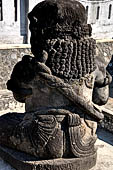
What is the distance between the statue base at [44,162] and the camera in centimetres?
306

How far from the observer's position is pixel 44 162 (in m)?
3.07

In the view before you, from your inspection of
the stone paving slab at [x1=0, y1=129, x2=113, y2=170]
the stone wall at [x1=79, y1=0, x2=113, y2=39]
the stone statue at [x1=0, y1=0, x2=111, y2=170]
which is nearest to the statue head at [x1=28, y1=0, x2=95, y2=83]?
the stone statue at [x1=0, y1=0, x2=111, y2=170]

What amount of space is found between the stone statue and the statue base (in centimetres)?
1

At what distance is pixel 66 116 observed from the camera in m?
3.08

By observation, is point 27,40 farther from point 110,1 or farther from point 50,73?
point 50,73

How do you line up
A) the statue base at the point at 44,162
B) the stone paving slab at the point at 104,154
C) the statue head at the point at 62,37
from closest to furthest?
the statue head at the point at 62,37 < the statue base at the point at 44,162 < the stone paving slab at the point at 104,154

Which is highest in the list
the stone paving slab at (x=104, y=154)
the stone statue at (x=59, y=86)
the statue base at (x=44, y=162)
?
the stone statue at (x=59, y=86)

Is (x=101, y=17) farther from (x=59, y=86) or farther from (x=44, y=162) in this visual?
(x=44, y=162)

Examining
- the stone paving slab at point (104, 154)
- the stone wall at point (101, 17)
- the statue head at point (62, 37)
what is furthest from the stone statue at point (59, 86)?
the stone wall at point (101, 17)

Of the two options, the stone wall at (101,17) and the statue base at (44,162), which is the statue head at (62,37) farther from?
the stone wall at (101,17)

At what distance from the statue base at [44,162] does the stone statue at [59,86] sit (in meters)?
0.01

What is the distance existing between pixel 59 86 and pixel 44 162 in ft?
2.63

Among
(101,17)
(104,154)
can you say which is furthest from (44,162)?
(101,17)

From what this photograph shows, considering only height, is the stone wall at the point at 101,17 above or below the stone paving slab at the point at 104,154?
above
